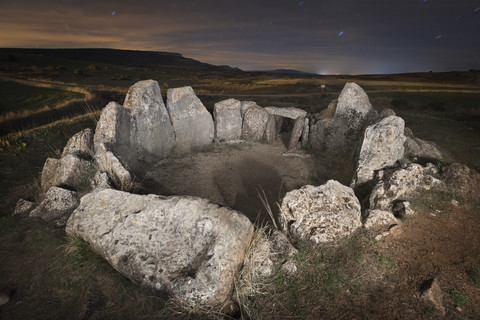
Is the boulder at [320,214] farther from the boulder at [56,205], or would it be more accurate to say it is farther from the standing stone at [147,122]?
the standing stone at [147,122]

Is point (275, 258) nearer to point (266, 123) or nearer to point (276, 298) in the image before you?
point (276, 298)

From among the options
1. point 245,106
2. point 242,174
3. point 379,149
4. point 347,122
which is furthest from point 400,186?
point 245,106

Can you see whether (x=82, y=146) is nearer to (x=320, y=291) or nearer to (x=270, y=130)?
(x=270, y=130)

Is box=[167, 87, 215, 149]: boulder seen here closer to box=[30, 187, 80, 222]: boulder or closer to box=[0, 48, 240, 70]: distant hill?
box=[30, 187, 80, 222]: boulder

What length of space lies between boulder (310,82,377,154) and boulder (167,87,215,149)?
4256mm

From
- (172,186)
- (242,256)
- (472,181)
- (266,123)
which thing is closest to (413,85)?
(266,123)

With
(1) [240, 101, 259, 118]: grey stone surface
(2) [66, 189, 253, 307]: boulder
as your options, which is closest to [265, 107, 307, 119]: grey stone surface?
(1) [240, 101, 259, 118]: grey stone surface

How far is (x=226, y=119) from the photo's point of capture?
11836 mm

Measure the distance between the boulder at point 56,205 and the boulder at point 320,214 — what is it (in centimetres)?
434

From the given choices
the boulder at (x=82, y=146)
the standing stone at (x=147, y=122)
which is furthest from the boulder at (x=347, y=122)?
the boulder at (x=82, y=146)

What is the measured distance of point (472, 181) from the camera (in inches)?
253

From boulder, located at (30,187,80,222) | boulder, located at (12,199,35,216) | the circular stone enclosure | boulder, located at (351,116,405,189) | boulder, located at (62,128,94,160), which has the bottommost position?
the circular stone enclosure

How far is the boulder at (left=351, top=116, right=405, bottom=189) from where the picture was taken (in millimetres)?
7254

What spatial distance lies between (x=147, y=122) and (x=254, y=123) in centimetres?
433
